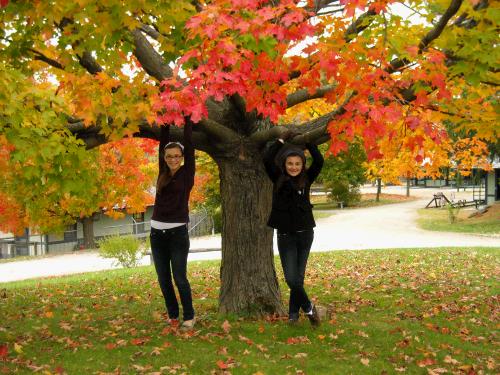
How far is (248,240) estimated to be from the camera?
20.6 feet

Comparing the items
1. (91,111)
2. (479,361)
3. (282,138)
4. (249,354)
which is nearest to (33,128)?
(91,111)

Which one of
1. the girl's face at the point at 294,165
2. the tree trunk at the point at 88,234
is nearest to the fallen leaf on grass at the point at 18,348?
the girl's face at the point at 294,165

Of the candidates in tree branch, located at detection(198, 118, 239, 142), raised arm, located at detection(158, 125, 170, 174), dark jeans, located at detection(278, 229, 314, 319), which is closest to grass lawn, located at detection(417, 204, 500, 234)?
tree branch, located at detection(198, 118, 239, 142)

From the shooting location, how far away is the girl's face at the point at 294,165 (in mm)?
5219

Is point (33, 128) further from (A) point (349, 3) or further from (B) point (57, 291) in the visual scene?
(B) point (57, 291)

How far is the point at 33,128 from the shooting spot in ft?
17.0

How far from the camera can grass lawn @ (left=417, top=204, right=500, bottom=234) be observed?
25.4m

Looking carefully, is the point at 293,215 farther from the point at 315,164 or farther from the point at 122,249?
the point at 122,249

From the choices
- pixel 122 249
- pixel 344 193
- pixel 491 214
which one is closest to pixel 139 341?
pixel 122 249

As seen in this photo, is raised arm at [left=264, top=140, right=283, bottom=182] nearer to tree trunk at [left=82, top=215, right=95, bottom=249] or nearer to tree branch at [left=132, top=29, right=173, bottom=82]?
tree branch at [left=132, top=29, right=173, bottom=82]

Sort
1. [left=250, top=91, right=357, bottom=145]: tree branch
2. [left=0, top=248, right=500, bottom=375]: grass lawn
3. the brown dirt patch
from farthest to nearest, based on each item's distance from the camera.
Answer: the brown dirt patch → [left=250, top=91, right=357, bottom=145]: tree branch → [left=0, top=248, right=500, bottom=375]: grass lawn

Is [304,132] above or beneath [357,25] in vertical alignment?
beneath

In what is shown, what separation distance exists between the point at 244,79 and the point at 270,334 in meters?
2.62

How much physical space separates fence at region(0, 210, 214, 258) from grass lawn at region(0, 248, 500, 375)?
23694 mm
